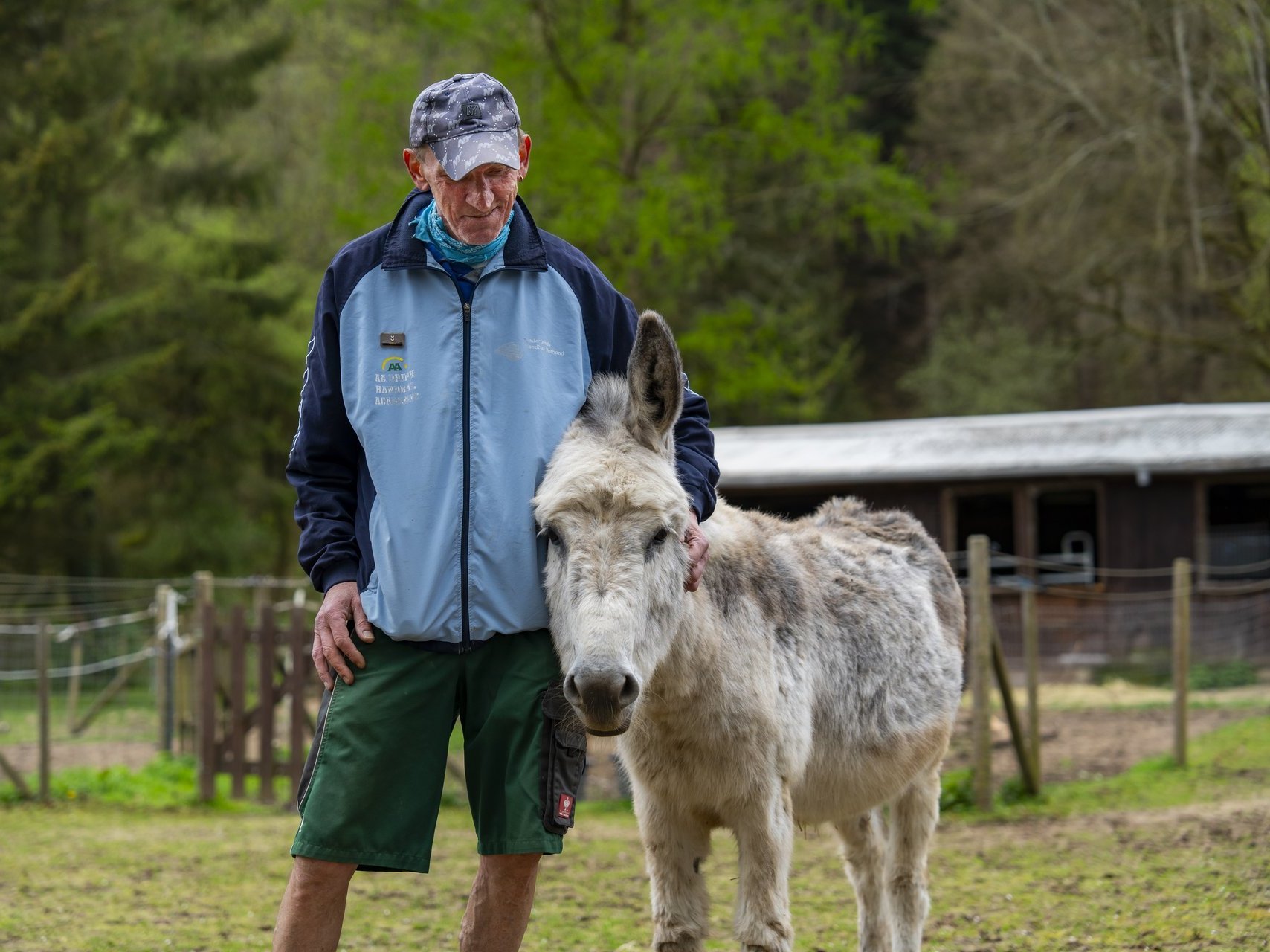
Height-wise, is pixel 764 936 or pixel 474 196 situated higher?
pixel 474 196

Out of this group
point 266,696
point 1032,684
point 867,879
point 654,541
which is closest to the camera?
point 654,541

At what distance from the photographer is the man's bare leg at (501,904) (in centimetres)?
311

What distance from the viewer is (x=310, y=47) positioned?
3334cm

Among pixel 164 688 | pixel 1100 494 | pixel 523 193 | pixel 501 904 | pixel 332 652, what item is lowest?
pixel 164 688

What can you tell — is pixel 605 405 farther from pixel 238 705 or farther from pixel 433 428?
pixel 238 705

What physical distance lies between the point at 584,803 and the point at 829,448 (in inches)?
478

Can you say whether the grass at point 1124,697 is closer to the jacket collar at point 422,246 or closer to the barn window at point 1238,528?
the barn window at point 1238,528

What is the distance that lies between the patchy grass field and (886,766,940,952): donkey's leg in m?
0.51

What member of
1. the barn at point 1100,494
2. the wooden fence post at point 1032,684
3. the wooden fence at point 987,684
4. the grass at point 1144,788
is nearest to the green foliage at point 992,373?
the barn at point 1100,494

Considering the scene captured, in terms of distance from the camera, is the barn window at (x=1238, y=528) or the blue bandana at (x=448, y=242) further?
the barn window at (x=1238, y=528)

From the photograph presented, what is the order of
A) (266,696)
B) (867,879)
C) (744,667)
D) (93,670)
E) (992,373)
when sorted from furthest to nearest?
(992,373) < (93,670) < (266,696) < (867,879) < (744,667)

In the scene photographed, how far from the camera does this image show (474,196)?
307cm

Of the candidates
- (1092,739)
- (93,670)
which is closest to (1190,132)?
(1092,739)

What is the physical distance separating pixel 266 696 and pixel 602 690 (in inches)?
322
